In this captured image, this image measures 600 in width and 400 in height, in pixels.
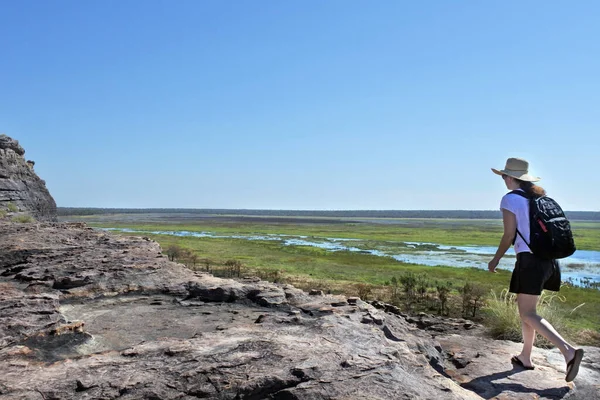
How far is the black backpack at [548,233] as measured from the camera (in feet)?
16.8

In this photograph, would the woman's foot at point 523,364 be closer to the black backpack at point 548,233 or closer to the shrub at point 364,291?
the black backpack at point 548,233

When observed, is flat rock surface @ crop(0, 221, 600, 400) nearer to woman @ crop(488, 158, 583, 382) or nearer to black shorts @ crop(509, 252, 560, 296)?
woman @ crop(488, 158, 583, 382)

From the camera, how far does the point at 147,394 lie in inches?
148

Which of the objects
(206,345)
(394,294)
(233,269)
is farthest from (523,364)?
(233,269)

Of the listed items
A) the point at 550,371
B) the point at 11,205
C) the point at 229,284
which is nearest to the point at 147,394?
the point at 229,284

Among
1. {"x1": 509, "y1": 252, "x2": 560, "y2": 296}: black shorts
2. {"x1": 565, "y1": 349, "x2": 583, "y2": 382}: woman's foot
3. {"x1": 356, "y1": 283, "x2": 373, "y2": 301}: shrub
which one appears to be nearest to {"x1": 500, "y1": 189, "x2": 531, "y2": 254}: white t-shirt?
{"x1": 509, "y1": 252, "x2": 560, "y2": 296}: black shorts

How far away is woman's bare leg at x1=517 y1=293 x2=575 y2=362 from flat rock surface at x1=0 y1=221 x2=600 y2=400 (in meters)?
0.63

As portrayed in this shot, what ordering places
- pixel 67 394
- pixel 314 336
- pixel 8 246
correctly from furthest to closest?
pixel 8 246 < pixel 314 336 < pixel 67 394

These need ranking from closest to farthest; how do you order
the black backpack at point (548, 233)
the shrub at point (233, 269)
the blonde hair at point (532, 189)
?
the black backpack at point (548, 233) → the blonde hair at point (532, 189) → the shrub at point (233, 269)

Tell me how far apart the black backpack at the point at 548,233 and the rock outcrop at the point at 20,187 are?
692 inches

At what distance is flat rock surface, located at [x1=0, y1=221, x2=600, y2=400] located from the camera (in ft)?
13.2

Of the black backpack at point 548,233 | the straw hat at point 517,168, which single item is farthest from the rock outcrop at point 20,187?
the black backpack at point 548,233

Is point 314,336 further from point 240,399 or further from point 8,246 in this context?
point 8,246

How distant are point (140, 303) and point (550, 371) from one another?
5.65 metres
